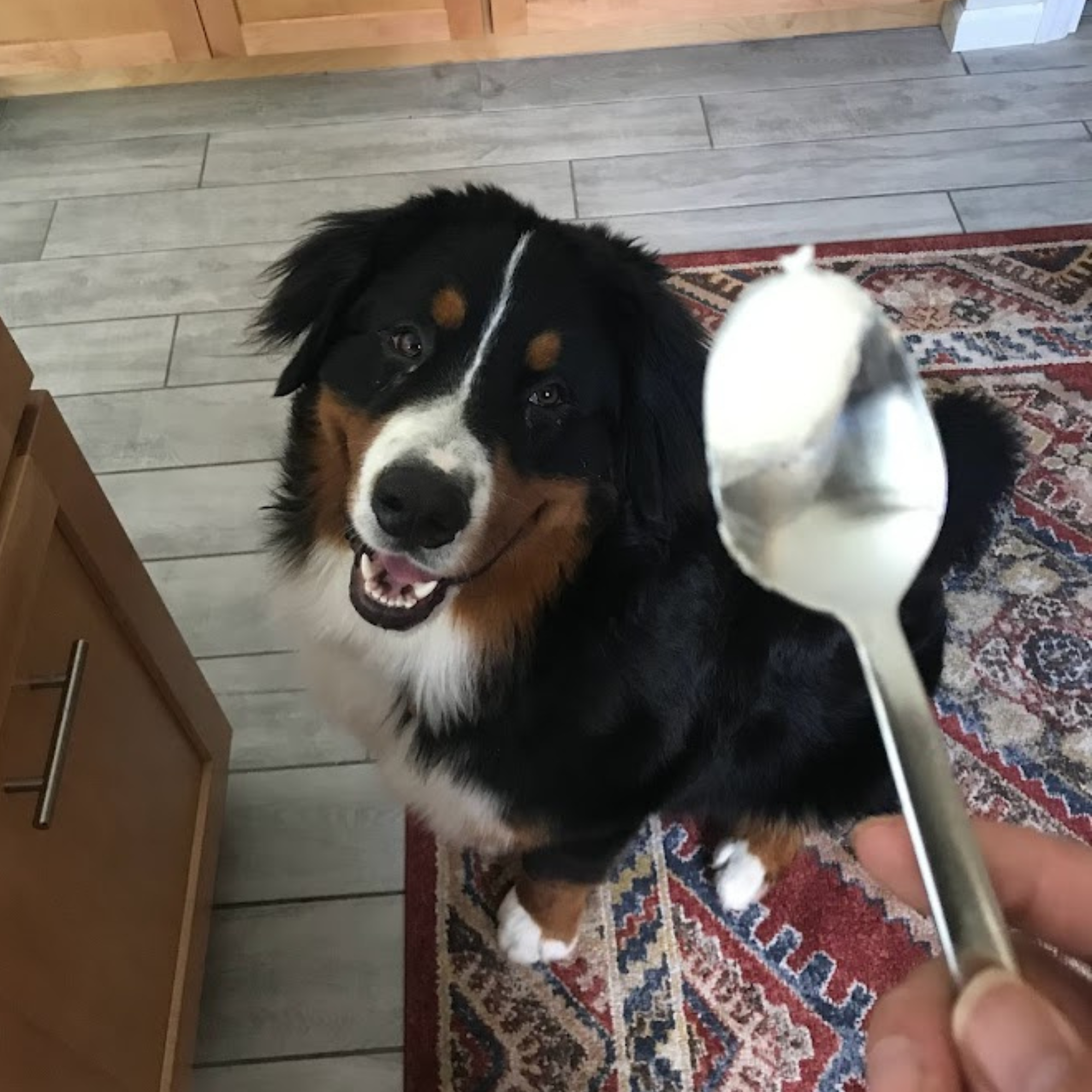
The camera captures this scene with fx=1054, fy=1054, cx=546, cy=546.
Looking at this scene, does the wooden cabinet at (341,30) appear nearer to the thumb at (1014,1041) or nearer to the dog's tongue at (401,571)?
the dog's tongue at (401,571)

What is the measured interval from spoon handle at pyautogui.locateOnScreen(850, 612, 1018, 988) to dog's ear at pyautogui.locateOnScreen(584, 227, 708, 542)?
552mm

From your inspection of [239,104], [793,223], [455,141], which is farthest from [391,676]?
[239,104]

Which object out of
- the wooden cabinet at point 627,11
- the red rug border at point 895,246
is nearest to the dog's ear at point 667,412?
the red rug border at point 895,246

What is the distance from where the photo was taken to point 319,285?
1.12 meters

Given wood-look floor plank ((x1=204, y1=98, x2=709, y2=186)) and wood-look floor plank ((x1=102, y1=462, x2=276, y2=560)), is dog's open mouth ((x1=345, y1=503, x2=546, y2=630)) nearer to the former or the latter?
wood-look floor plank ((x1=102, y1=462, x2=276, y2=560))

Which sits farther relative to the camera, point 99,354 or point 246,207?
point 246,207

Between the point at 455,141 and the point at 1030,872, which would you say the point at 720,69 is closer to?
the point at 455,141

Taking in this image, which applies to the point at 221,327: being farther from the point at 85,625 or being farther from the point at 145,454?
the point at 85,625

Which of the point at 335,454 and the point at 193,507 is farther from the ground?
the point at 335,454

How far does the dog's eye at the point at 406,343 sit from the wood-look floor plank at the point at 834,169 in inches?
54.6

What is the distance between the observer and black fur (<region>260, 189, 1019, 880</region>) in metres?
1.08

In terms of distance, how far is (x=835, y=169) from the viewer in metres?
2.43

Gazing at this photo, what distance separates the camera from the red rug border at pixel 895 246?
222cm

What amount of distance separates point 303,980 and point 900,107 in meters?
2.33
